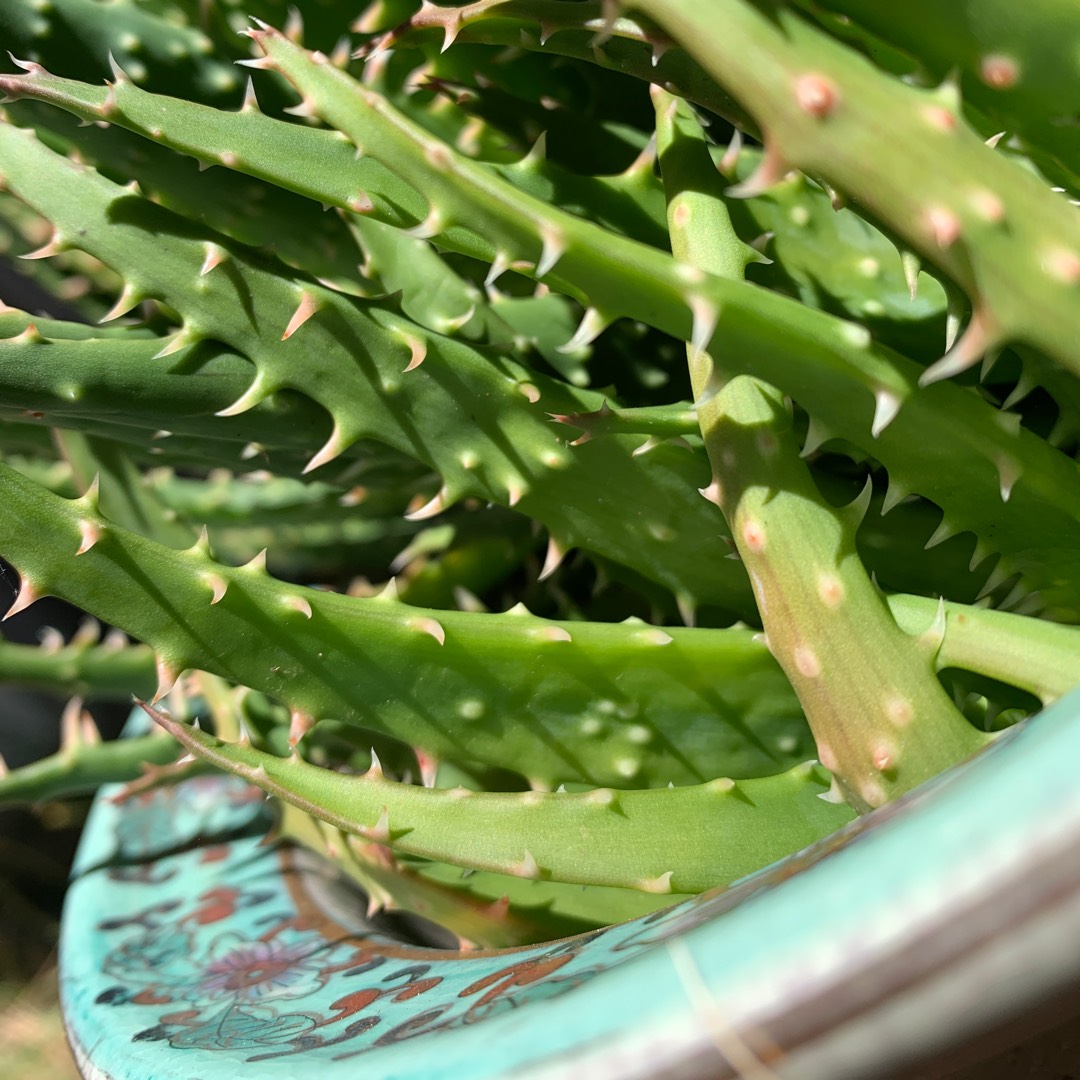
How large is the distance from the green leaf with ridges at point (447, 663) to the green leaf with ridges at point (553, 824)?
26 millimetres

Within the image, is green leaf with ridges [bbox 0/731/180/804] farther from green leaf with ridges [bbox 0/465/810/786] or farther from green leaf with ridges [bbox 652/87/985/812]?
green leaf with ridges [bbox 652/87/985/812]

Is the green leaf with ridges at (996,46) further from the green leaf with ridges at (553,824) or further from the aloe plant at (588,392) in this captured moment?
the green leaf with ridges at (553,824)

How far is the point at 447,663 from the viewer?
307 millimetres

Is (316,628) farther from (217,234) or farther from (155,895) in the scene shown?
(155,895)

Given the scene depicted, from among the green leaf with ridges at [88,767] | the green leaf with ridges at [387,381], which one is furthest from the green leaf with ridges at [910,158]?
the green leaf with ridges at [88,767]

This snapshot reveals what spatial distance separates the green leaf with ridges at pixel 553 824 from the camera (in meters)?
0.28

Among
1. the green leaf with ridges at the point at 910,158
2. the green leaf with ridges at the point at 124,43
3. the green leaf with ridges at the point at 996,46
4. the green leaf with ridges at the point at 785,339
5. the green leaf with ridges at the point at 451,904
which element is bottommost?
the green leaf with ridges at the point at 451,904

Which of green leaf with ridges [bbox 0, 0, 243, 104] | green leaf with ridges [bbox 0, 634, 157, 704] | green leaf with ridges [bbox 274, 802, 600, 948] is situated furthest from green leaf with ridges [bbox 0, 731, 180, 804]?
green leaf with ridges [bbox 0, 0, 243, 104]

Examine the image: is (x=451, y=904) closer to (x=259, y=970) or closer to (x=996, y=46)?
(x=259, y=970)

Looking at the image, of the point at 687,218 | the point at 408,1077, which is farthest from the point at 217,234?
the point at 408,1077

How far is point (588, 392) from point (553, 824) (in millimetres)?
140

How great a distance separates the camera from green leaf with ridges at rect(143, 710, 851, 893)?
0.28m

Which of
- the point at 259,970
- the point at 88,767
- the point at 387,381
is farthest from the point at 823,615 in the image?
the point at 88,767

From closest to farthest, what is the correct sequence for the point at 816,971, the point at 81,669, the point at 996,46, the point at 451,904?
the point at 816,971 → the point at 996,46 → the point at 451,904 → the point at 81,669
